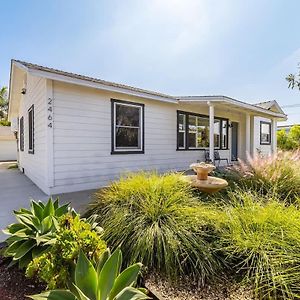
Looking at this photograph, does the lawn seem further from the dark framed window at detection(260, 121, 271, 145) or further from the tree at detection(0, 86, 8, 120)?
the tree at detection(0, 86, 8, 120)

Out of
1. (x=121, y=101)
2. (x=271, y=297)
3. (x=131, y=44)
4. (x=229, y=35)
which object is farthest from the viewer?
(x=131, y=44)

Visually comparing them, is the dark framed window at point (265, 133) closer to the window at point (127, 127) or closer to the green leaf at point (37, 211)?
the window at point (127, 127)

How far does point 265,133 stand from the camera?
53.6ft

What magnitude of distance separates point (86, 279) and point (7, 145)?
24296mm

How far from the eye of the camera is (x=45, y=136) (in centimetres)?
623

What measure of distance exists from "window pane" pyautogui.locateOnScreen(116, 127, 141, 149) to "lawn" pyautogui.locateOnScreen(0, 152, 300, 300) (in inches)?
183

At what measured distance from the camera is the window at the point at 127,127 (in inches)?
305

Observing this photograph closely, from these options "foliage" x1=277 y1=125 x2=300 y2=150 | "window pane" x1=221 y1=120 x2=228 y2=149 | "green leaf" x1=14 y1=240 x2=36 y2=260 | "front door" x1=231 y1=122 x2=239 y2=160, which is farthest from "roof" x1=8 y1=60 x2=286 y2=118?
"foliage" x1=277 y1=125 x2=300 y2=150

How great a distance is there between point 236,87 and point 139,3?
1303 centimetres

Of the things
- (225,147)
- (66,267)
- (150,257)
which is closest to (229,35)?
(225,147)

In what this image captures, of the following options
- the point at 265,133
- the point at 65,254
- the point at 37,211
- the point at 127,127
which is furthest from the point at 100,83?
the point at 265,133

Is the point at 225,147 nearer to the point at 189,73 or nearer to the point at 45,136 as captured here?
the point at 189,73

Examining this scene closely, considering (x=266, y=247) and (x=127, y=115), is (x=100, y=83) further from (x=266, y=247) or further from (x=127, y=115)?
(x=266, y=247)

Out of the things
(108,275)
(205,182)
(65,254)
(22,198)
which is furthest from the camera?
(22,198)
